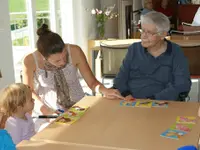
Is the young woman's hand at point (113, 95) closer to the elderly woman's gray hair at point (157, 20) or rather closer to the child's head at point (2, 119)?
the elderly woman's gray hair at point (157, 20)

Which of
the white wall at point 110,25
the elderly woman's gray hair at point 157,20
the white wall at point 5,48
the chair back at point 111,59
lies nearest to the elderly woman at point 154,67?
the elderly woman's gray hair at point 157,20

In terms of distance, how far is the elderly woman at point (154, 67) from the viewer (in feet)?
8.07

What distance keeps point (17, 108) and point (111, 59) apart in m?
1.82

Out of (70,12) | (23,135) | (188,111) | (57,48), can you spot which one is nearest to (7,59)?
(57,48)

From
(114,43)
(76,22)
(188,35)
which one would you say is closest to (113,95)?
→ (114,43)

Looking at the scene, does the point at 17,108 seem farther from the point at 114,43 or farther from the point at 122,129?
the point at 114,43

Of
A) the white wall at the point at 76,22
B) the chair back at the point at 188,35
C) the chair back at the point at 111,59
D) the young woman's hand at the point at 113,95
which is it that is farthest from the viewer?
the white wall at the point at 76,22

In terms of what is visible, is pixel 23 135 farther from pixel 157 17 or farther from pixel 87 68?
pixel 157 17

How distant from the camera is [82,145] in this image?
154 cm

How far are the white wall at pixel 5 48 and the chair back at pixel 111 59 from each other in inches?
36.5

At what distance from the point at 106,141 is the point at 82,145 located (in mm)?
111

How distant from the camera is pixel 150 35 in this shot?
2.46m

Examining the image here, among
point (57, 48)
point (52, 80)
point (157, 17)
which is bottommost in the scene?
point (52, 80)

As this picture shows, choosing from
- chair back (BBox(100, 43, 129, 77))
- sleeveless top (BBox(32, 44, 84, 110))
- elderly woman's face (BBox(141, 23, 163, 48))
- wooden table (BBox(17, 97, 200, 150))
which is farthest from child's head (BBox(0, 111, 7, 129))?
chair back (BBox(100, 43, 129, 77))
